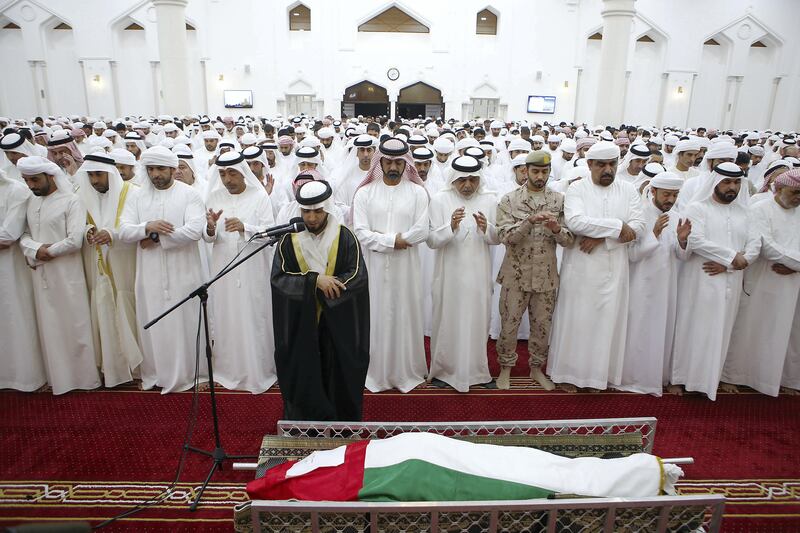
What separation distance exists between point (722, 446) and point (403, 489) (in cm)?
259

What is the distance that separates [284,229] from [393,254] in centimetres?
146

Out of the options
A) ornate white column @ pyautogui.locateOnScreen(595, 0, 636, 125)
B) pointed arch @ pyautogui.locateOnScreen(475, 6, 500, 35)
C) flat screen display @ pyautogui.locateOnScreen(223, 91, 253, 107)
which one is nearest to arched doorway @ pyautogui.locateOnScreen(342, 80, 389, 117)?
flat screen display @ pyautogui.locateOnScreen(223, 91, 253, 107)

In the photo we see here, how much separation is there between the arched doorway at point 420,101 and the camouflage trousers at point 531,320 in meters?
19.9

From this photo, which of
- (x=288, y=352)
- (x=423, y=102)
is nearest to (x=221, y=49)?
(x=423, y=102)

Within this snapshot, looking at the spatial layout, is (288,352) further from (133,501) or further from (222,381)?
(222,381)

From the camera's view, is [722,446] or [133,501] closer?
[133,501]

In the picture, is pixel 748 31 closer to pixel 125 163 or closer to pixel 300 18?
pixel 300 18

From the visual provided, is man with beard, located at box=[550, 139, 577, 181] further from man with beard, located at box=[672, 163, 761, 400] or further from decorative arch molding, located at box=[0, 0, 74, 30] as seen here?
decorative arch molding, located at box=[0, 0, 74, 30]

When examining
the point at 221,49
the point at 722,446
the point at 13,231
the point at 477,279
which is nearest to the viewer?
the point at 722,446

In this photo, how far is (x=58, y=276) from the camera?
380 centimetres

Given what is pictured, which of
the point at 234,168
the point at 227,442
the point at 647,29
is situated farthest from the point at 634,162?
the point at 647,29

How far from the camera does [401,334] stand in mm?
3982

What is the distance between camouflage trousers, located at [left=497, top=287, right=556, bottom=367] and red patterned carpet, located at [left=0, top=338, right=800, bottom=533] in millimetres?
276

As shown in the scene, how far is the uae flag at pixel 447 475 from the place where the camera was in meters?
1.86
